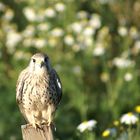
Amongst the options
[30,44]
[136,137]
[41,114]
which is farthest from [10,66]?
[41,114]

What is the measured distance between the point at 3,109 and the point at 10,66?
1.44 metres

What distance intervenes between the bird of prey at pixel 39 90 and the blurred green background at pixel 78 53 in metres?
2.15

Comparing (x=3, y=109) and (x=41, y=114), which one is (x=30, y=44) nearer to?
(x=3, y=109)

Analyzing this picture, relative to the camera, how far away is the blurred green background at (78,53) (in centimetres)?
820

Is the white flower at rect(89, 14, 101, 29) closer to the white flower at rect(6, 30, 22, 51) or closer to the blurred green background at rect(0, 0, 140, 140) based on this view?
the blurred green background at rect(0, 0, 140, 140)

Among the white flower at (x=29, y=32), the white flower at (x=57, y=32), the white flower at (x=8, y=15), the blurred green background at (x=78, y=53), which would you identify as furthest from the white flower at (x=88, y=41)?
the white flower at (x=8, y=15)

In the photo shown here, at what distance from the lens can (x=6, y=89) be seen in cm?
862

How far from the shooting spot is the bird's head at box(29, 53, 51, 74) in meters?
4.85

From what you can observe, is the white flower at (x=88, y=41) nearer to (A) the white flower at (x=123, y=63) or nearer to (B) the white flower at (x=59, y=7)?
Result: (A) the white flower at (x=123, y=63)

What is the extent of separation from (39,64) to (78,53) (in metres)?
4.46

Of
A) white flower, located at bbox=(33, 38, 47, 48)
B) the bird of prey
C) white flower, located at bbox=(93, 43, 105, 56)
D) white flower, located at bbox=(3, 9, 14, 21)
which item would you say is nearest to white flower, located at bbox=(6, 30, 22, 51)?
white flower, located at bbox=(33, 38, 47, 48)

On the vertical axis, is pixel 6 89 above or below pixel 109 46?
below

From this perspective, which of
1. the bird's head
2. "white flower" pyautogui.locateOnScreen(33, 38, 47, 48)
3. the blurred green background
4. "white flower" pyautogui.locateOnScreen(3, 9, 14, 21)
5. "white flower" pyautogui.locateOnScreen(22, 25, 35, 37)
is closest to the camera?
the bird's head

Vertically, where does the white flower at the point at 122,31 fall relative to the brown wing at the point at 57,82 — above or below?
above
